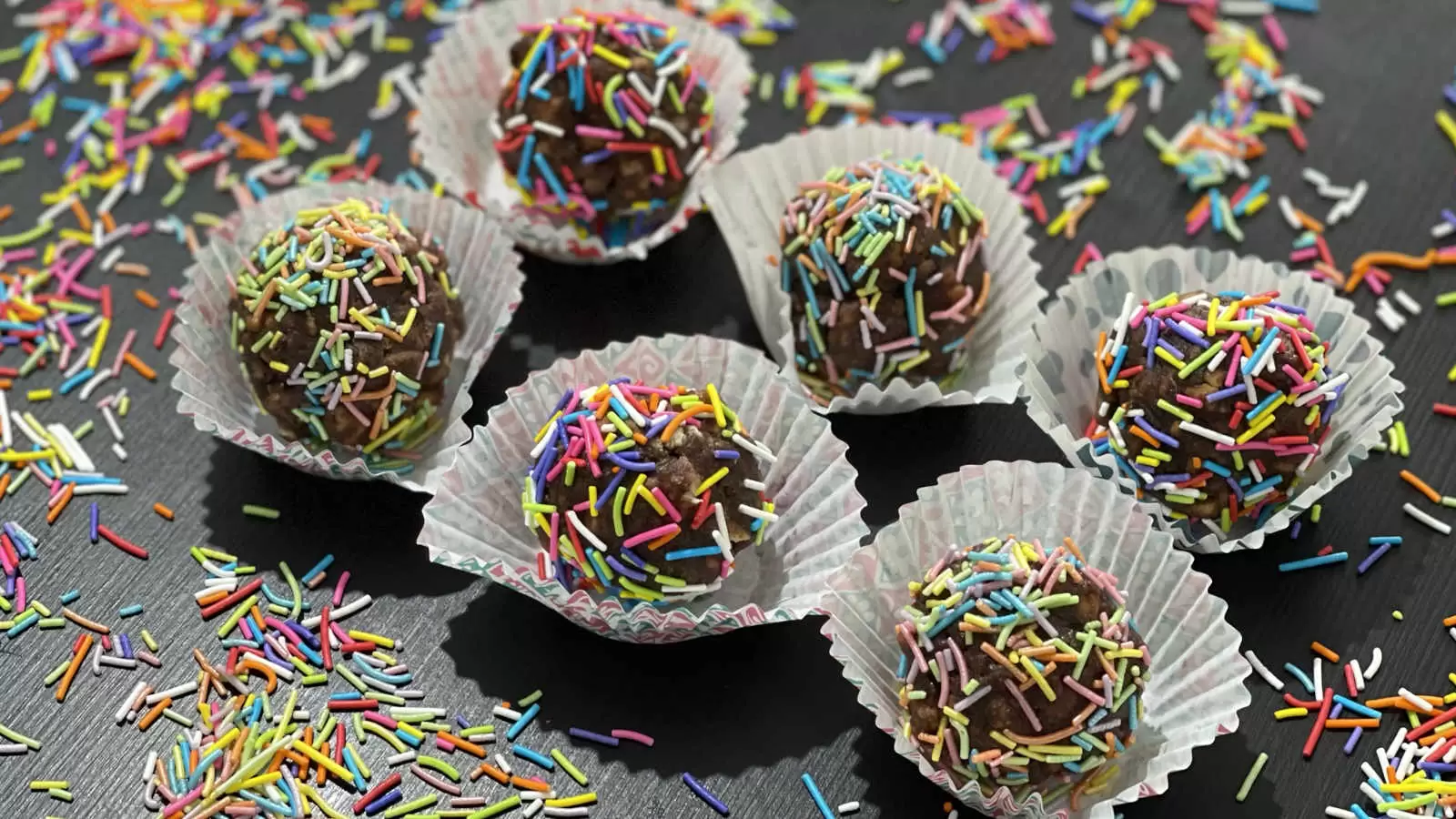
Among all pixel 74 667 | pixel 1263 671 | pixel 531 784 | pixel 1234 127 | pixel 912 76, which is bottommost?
pixel 74 667

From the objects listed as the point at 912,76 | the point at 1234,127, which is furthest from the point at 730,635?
the point at 1234,127

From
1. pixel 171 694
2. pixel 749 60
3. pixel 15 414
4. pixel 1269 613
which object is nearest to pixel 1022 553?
pixel 1269 613

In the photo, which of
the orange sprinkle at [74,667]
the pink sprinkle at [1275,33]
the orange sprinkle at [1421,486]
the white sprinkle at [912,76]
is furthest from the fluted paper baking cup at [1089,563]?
the pink sprinkle at [1275,33]

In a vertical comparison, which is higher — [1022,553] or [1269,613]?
[1022,553]

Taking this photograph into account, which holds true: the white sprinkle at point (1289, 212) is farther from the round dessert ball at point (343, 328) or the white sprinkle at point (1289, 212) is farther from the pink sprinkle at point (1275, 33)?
the round dessert ball at point (343, 328)

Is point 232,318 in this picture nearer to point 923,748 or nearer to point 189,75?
point 189,75

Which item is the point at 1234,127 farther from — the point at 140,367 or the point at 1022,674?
the point at 140,367

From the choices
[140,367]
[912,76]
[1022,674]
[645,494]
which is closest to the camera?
[1022,674]
